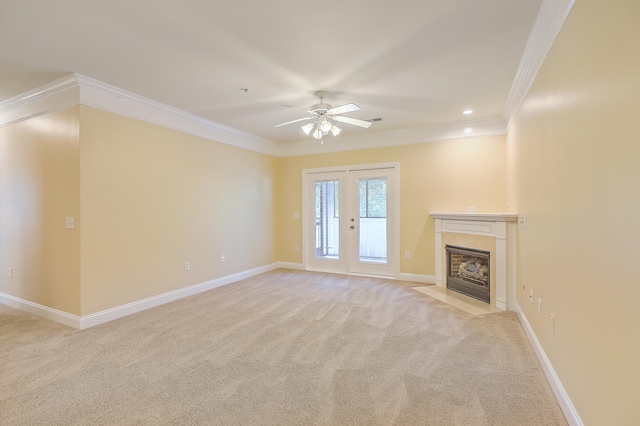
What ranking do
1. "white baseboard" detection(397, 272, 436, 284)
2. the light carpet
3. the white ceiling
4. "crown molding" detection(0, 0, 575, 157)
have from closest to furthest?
1. the light carpet
2. the white ceiling
3. "crown molding" detection(0, 0, 575, 157)
4. "white baseboard" detection(397, 272, 436, 284)

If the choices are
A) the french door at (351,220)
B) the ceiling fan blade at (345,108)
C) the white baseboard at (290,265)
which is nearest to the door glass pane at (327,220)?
the french door at (351,220)

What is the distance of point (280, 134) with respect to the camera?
5469 millimetres

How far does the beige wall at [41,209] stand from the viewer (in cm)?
320

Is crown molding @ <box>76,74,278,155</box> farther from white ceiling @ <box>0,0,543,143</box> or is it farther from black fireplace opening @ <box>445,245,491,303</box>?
black fireplace opening @ <box>445,245,491,303</box>

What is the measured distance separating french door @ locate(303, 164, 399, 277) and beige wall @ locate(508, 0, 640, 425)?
303 centimetres

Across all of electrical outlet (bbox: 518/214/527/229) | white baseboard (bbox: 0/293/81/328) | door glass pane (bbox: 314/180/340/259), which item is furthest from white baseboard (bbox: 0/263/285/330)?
electrical outlet (bbox: 518/214/527/229)

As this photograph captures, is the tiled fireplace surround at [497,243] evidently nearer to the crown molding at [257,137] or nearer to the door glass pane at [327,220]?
the crown molding at [257,137]

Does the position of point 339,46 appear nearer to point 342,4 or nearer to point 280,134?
point 342,4

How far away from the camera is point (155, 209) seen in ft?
12.8

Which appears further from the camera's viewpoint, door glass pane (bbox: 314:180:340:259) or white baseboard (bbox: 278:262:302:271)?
white baseboard (bbox: 278:262:302:271)

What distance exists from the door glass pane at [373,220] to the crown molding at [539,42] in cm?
251

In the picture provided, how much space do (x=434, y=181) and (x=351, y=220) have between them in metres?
1.64

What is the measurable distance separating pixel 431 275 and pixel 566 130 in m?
3.55

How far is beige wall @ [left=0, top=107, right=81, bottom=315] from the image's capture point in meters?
3.20
